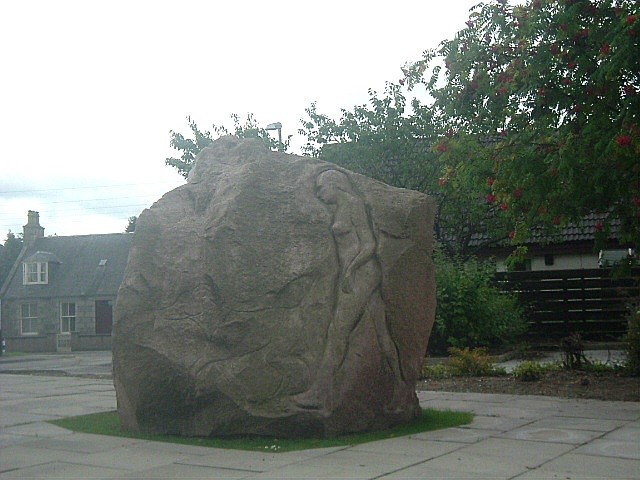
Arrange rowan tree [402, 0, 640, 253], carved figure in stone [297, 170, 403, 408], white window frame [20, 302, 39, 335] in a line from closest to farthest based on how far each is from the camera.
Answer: carved figure in stone [297, 170, 403, 408]
rowan tree [402, 0, 640, 253]
white window frame [20, 302, 39, 335]

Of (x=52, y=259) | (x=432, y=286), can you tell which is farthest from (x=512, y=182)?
(x=52, y=259)

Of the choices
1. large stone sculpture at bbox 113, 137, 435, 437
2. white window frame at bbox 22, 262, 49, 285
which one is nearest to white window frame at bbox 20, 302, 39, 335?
white window frame at bbox 22, 262, 49, 285

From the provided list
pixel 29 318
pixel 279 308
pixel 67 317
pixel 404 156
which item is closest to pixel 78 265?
pixel 67 317

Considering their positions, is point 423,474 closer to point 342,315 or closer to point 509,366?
point 342,315

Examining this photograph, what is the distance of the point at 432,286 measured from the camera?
29.2 feet

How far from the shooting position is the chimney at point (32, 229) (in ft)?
147

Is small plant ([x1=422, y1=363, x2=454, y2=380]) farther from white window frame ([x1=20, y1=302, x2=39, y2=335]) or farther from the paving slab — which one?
white window frame ([x1=20, y1=302, x2=39, y2=335])

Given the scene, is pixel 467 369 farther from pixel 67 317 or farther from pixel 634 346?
pixel 67 317

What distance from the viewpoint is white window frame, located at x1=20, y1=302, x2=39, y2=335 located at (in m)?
41.4

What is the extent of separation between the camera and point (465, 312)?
17.7 m

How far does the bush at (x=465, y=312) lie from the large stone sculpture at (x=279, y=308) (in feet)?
29.0

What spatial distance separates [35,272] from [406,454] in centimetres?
3818

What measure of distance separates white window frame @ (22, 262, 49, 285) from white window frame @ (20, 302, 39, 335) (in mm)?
1218

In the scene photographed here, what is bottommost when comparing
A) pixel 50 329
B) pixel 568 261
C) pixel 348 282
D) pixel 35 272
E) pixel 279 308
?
pixel 50 329
